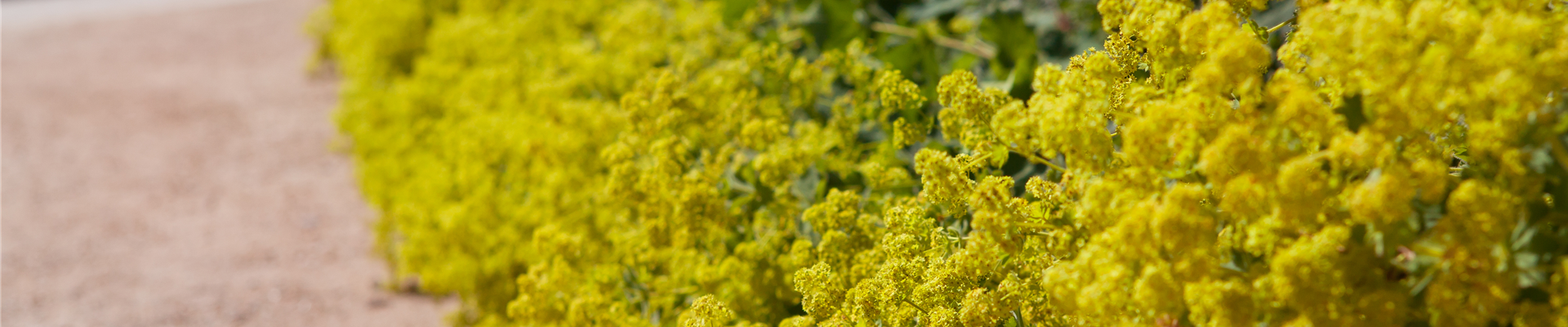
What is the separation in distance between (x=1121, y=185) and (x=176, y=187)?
6208 millimetres

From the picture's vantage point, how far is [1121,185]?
1290mm

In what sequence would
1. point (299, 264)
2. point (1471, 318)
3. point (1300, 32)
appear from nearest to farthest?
point (1471, 318), point (1300, 32), point (299, 264)

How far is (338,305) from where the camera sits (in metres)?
4.50

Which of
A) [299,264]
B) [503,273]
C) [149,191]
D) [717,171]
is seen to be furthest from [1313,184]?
[149,191]

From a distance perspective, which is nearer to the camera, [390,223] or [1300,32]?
[1300,32]

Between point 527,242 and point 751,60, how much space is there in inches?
40.9

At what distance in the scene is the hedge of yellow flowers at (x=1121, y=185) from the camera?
1103 millimetres

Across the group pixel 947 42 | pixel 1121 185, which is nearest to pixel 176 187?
pixel 947 42

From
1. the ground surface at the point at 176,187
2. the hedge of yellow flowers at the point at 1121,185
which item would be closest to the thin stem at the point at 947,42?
the hedge of yellow flowers at the point at 1121,185

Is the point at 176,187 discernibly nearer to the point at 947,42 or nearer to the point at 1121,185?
the point at 947,42

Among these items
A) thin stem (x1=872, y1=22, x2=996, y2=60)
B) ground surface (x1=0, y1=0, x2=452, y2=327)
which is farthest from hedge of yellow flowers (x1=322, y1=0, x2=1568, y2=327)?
ground surface (x1=0, y1=0, x2=452, y2=327)

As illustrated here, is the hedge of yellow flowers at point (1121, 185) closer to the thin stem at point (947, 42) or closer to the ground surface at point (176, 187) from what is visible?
Answer: the thin stem at point (947, 42)

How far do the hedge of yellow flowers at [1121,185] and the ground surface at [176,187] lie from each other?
2.22m

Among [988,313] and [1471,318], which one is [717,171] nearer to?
[988,313]
